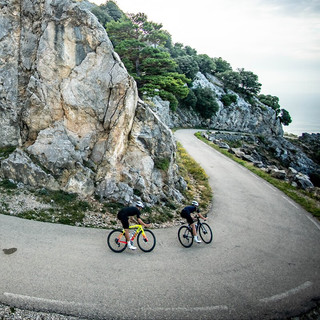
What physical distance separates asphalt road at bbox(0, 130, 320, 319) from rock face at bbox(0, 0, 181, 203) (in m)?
3.42

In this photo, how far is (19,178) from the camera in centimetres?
1224

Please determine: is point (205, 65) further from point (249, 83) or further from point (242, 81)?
point (249, 83)

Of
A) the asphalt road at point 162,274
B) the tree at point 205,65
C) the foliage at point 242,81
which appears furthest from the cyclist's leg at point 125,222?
the foliage at point 242,81

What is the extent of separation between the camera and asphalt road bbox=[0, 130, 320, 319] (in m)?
6.41

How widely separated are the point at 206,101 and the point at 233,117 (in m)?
13.1

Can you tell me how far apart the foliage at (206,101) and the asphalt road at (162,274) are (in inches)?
1753

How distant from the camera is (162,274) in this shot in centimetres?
784

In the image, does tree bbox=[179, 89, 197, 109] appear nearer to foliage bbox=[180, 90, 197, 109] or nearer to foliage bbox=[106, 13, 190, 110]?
foliage bbox=[180, 90, 197, 109]

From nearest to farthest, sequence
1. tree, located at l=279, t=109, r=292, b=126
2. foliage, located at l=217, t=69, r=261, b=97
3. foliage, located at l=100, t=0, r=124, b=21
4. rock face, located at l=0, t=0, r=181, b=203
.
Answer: rock face, located at l=0, t=0, r=181, b=203 → foliage, located at l=100, t=0, r=124, b=21 → foliage, located at l=217, t=69, r=261, b=97 → tree, located at l=279, t=109, r=292, b=126

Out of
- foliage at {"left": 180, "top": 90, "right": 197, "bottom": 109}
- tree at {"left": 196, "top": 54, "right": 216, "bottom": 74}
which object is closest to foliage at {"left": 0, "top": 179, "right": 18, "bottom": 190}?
foliage at {"left": 180, "top": 90, "right": 197, "bottom": 109}

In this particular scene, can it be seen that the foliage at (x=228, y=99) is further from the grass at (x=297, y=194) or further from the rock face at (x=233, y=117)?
the grass at (x=297, y=194)

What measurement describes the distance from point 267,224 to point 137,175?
327 inches

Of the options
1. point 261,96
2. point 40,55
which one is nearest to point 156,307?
point 40,55

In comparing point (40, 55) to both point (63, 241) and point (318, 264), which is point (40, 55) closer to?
point (63, 241)
